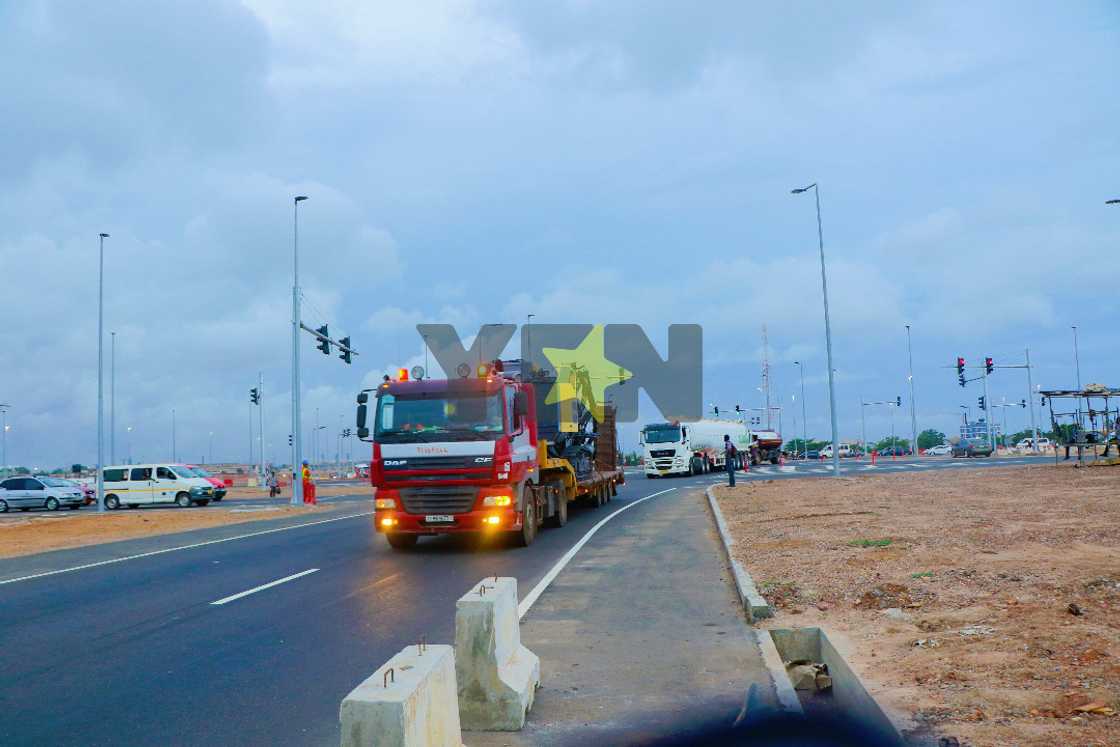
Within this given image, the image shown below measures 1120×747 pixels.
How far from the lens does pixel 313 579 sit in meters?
12.9

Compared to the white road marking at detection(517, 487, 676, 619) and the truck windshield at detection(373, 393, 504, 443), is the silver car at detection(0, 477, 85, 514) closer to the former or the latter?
the white road marking at detection(517, 487, 676, 619)

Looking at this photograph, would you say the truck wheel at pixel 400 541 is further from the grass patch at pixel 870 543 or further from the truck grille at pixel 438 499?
the grass patch at pixel 870 543

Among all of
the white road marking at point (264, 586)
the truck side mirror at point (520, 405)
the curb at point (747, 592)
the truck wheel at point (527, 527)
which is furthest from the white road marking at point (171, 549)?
the curb at point (747, 592)

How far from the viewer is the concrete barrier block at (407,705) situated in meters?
3.81

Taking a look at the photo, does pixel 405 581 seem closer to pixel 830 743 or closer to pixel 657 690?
pixel 657 690

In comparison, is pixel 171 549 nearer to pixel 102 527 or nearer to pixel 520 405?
pixel 520 405

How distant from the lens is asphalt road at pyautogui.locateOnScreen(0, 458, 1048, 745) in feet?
20.3

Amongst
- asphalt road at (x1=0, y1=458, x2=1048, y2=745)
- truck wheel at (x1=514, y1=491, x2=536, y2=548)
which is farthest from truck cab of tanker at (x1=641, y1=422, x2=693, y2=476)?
truck wheel at (x1=514, y1=491, x2=536, y2=548)

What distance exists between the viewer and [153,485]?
4300 centimetres

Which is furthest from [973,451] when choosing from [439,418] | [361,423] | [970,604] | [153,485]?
[970,604]

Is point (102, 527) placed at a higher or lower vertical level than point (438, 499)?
lower

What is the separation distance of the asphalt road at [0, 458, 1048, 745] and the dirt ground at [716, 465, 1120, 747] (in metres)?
3.70

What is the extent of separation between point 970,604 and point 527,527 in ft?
29.1

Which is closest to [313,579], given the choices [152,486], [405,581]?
[405,581]
